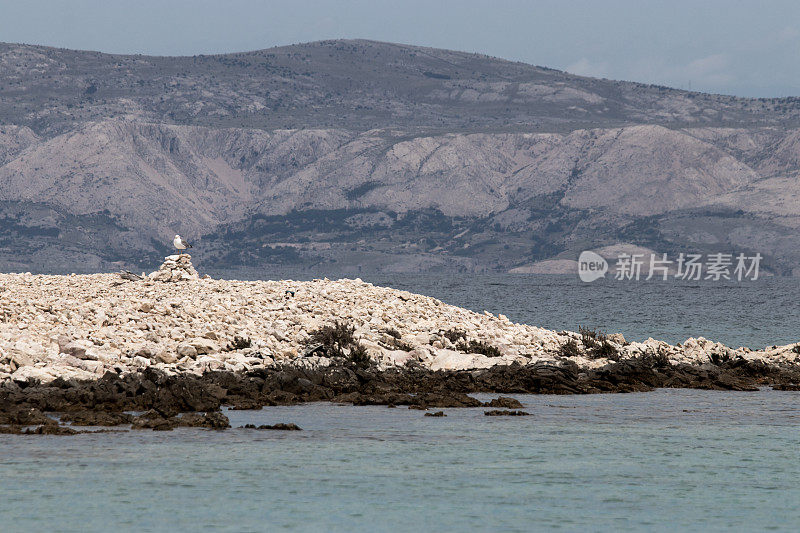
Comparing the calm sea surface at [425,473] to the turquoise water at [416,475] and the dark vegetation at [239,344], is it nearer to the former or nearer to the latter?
the turquoise water at [416,475]

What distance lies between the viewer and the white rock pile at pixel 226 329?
26766 mm

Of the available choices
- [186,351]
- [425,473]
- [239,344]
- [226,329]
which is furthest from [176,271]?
[425,473]

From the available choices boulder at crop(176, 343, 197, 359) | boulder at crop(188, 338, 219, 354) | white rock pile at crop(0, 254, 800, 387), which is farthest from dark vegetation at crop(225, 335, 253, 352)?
boulder at crop(176, 343, 197, 359)

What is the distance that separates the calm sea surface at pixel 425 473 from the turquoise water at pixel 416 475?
4 cm

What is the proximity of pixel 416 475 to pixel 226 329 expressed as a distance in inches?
556

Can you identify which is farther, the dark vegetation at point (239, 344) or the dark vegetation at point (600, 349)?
the dark vegetation at point (600, 349)

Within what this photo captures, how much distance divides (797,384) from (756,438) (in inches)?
446

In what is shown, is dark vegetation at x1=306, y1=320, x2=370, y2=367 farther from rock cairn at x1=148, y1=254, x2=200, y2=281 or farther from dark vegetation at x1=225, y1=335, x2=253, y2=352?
rock cairn at x1=148, y1=254, x2=200, y2=281

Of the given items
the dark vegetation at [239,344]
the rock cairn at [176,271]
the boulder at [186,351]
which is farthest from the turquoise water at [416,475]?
the rock cairn at [176,271]

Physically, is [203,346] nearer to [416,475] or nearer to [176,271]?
[176,271]

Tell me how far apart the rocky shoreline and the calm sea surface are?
66.5 inches

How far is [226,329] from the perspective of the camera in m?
29.9

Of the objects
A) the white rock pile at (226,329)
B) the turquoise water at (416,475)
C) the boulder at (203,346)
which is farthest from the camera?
the boulder at (203,346)

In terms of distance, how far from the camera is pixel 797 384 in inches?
1233
